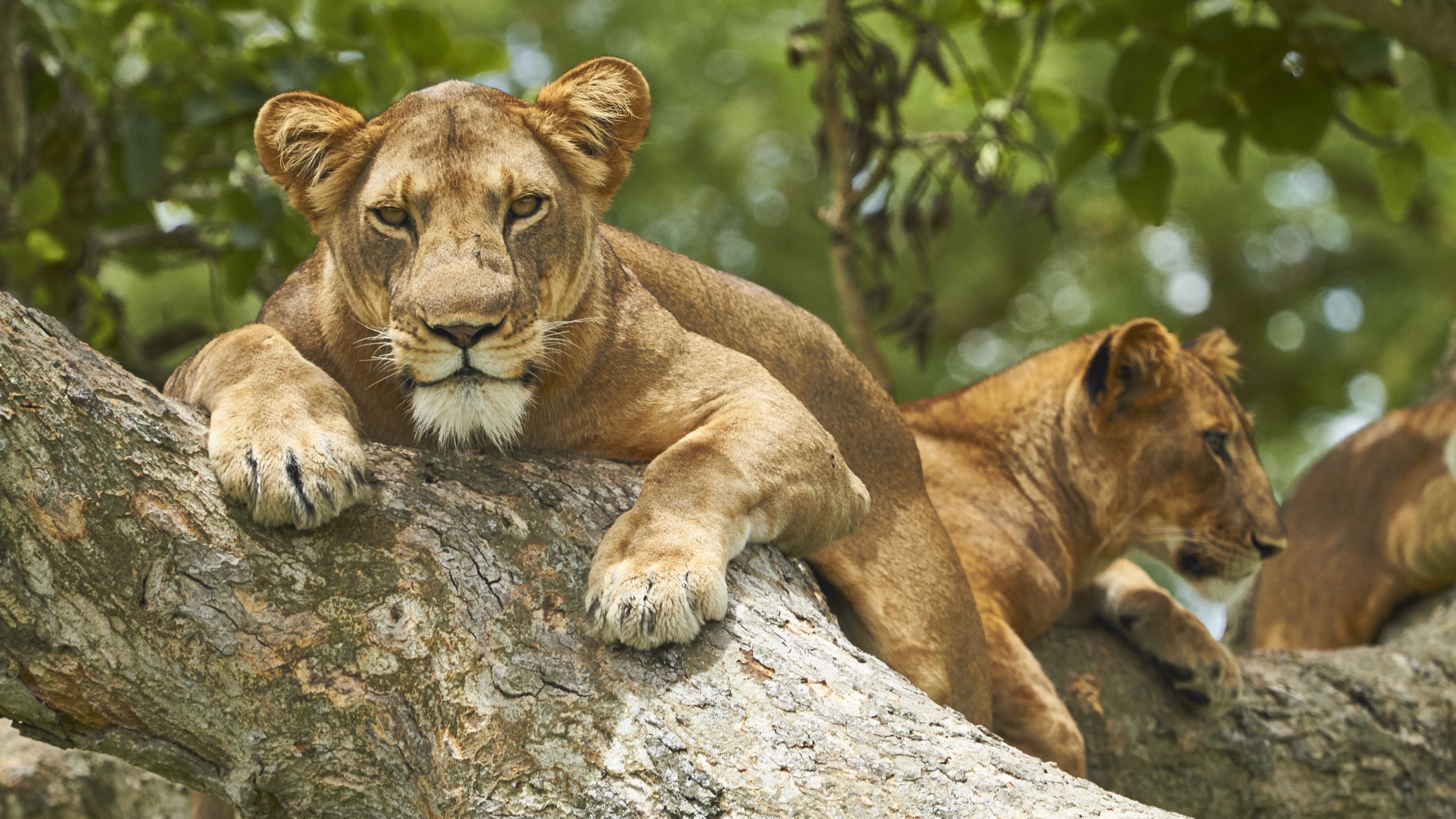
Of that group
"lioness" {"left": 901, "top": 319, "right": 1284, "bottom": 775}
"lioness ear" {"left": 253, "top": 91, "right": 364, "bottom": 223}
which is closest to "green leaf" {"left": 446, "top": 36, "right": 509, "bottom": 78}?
"lioness" {"left": 901, "top": 319, "right": 1284, "bottom": 775}

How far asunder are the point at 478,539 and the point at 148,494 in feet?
2.19

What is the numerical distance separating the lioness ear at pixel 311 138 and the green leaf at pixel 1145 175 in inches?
134

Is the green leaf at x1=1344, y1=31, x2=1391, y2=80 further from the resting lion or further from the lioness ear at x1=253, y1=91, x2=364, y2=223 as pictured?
the lioness ear at x1=253, y1=91, x2=364, y2=223

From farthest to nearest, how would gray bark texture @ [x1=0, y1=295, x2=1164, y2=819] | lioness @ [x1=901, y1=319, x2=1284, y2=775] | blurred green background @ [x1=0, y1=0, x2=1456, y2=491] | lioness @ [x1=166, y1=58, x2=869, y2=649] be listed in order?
1. blurred green background @ [x1=0, y1=0, x2=1456, y2=491]
2. lioness @ [x1=901, y1=319, x2=1284, y2=775]
3. lioness @ [x1=166, y1=58, x2=869, y2=649]
4. gray bark texture @ [x1=0, y1=295, x2=1164, y2=819]

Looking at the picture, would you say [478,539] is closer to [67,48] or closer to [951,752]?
[951,752]

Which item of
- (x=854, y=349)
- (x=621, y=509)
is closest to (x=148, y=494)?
(x=621, y=509)

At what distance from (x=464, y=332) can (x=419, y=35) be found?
2.88 m

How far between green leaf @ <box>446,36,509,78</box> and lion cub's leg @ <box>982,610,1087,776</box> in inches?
112

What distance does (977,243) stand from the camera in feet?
38.7

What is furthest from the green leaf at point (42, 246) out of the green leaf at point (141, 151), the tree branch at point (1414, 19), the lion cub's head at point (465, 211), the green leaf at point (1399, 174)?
the green leaf at point (1399, 174)

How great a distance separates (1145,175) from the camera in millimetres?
5953

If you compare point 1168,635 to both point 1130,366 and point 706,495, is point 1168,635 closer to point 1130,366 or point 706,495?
point 1130,366

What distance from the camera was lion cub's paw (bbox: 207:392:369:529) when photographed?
300 cm

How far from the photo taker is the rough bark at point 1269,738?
515cm
